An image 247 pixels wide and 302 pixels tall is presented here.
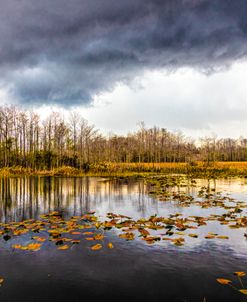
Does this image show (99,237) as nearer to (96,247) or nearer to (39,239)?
(96,247)

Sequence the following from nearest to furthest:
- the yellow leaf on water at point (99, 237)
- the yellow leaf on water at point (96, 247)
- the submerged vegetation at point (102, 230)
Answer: the yellow leaf on water at point (96, 247)
the submerged vegetation at point (102, 230)
the yellow leaf on water at point (99, 237)


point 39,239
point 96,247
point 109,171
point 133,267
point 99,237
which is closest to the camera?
point 133,267

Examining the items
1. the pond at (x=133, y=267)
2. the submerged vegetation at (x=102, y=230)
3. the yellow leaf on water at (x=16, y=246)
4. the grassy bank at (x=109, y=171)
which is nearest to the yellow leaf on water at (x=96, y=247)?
the submerged vegetation at (x=102, y=230)

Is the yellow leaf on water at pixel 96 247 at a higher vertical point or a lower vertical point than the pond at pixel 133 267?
higher

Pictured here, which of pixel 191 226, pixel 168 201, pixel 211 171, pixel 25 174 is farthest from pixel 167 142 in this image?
pixel 191 226

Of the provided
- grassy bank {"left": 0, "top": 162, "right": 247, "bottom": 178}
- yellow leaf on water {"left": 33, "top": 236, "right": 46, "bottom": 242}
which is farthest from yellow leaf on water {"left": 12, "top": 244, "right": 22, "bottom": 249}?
grassy bank {"left": 0, "top": 162, "right": 247, "bottom": 178}

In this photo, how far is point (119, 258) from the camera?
20.1 feet

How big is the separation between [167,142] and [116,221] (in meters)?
86.2

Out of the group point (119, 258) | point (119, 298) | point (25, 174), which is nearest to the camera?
point (119, 298)

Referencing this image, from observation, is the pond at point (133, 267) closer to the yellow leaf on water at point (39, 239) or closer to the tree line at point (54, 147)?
the yellow leaf on water at point (39, 239)

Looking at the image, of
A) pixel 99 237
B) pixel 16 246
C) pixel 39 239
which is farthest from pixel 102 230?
pixel 16 246

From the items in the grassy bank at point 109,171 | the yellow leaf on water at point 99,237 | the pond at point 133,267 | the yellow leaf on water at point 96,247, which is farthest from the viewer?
the grassy bank at point 109,171

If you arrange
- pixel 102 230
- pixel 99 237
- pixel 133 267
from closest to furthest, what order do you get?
pixel 133 267 → pixel 99 237 → pixel 102 230

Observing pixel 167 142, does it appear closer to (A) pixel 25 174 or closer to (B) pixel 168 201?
(A) pixel 25 174
